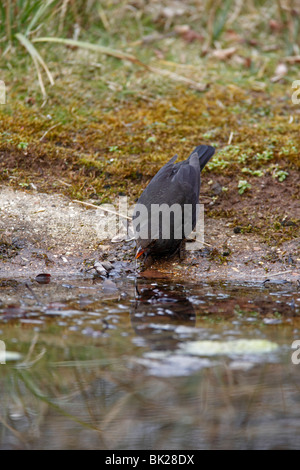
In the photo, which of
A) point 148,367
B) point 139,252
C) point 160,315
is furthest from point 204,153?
point 148,367

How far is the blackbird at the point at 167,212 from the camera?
4988mm

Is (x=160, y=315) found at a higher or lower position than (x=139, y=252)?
lower

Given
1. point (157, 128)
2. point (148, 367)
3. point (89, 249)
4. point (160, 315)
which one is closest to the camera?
point (148, 367)

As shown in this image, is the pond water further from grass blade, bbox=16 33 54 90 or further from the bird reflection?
grass blade, bbox=16 33 54 90

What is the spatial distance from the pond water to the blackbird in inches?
18.9

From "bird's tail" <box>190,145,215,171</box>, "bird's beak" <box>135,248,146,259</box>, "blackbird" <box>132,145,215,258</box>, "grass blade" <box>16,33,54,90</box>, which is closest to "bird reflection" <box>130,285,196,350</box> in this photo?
"bird's beak" <box>135,248,146,259</box>

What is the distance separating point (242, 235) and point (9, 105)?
3.55 meters

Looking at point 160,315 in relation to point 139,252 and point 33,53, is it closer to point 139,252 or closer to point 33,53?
point 139,252

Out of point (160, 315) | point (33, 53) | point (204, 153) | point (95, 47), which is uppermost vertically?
point (95, 47)

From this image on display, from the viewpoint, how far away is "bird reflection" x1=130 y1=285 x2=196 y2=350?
3.79 metres

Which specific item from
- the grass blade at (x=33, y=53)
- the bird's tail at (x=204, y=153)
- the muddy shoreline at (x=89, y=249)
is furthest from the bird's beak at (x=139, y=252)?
the grass blade at (x=33, y=53)

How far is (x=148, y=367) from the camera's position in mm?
3412

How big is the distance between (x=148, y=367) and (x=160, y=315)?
81cm
